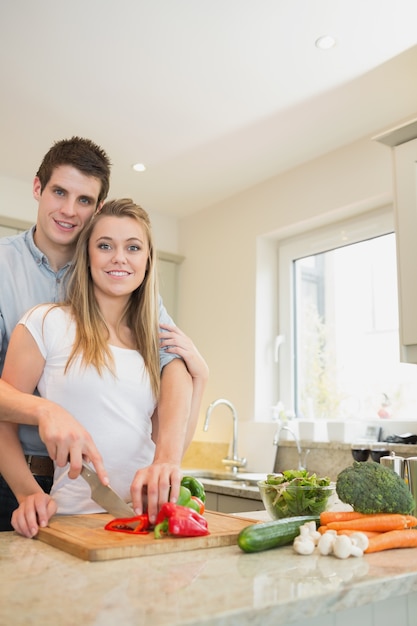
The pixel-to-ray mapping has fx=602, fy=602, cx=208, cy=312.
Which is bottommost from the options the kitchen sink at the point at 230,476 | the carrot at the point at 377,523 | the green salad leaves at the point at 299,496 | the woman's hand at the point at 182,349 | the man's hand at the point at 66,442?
the kitchen sink at the point at 230,476

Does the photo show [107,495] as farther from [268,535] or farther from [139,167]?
[139,167]

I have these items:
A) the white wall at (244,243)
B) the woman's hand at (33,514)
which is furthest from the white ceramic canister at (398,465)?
the white wall at (244,243)

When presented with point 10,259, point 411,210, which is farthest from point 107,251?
point 411,210

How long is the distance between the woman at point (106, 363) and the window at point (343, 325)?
187 centimetres

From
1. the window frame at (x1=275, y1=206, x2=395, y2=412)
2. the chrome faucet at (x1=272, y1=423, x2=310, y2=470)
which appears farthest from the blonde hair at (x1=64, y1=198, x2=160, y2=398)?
the window frame at (x1=275, y1=206, x2=395, y2=412)

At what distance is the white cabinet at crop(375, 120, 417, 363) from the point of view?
234 centimetres

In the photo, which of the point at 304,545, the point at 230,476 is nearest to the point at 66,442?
the point at 304,545

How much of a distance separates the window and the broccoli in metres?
1.94

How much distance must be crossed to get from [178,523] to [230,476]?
90.7 inches

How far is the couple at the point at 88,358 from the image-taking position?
1138 mm

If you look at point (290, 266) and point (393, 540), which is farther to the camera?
point (290, 266)

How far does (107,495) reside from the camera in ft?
3.76

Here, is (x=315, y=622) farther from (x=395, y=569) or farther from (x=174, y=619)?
(x=174, y=619)

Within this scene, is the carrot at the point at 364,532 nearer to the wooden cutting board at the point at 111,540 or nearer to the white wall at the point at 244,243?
the wooden cutting board at the point at 111,540
